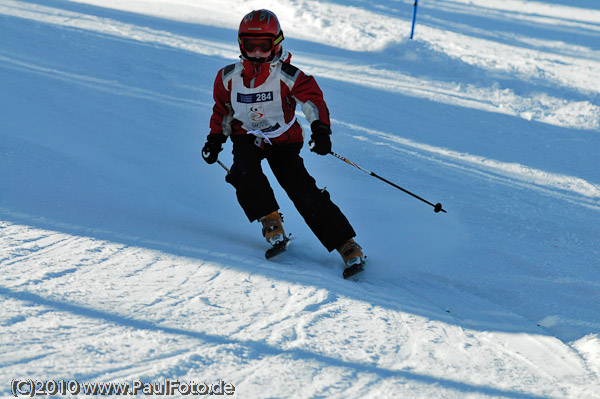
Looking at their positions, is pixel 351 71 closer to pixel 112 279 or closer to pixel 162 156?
pixel 162 156

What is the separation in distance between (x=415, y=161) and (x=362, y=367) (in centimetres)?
376

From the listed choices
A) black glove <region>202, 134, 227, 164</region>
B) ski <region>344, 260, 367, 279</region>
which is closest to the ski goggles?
black glove <region>202, 134, 227, 164</region>

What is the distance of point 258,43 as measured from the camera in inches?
147

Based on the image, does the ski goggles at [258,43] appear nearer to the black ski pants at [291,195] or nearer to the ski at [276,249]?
the black ski pants at [291,195]

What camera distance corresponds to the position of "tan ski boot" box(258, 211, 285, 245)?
157 inches

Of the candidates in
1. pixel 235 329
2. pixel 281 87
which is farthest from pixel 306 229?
pixel 235 329

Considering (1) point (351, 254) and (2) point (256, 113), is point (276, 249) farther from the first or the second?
(2) point (256, 113)

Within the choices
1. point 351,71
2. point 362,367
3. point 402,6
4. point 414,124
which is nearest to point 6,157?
point 362,367

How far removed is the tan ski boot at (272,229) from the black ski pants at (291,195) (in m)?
0.09

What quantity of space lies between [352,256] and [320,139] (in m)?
0.79

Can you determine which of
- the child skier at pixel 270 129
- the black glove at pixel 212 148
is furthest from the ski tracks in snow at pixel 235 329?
the black glove at pixel 212 148

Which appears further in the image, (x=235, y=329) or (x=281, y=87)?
(x=281, y=87)

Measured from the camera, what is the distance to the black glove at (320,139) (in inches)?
149

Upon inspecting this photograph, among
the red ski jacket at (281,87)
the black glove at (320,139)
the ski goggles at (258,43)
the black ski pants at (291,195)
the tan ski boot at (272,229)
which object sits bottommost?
the tan ski boot at (272,229)
